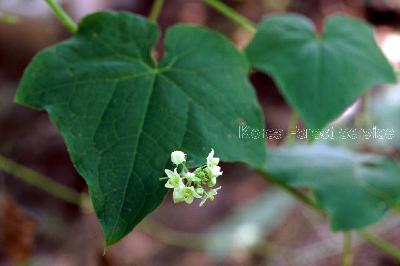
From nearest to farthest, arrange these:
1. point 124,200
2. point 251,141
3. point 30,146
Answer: point 124,200, point 251,141, point 30,146

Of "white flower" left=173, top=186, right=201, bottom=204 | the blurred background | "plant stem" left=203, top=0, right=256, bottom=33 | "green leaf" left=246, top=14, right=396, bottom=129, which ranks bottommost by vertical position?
the blurred background

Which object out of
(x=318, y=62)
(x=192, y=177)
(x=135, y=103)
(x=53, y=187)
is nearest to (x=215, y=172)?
(x=192, y=177)

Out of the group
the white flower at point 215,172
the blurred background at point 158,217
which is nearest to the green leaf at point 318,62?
the white flower at point 215,172

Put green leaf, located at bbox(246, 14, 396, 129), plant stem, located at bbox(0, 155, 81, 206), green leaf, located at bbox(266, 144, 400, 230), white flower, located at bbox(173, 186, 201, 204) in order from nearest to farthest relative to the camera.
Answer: white flower, located at bbox(173, 186, 201, 204)
green leaf, located at bbox(246, 14, 396, 129)
green leaf, located at bbox(266, 144, 400, 230)
plant stem, located at bbox(0, 155, 81, 206)

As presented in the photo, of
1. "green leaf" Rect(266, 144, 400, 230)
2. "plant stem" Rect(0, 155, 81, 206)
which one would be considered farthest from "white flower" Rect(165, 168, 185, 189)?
"plant stem" Rect(0, 155, 81, 206)

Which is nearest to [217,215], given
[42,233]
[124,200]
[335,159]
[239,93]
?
[42,233]

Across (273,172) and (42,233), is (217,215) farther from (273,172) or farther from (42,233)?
(273,172)

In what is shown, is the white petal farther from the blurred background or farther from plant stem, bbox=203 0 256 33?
the blurred background
